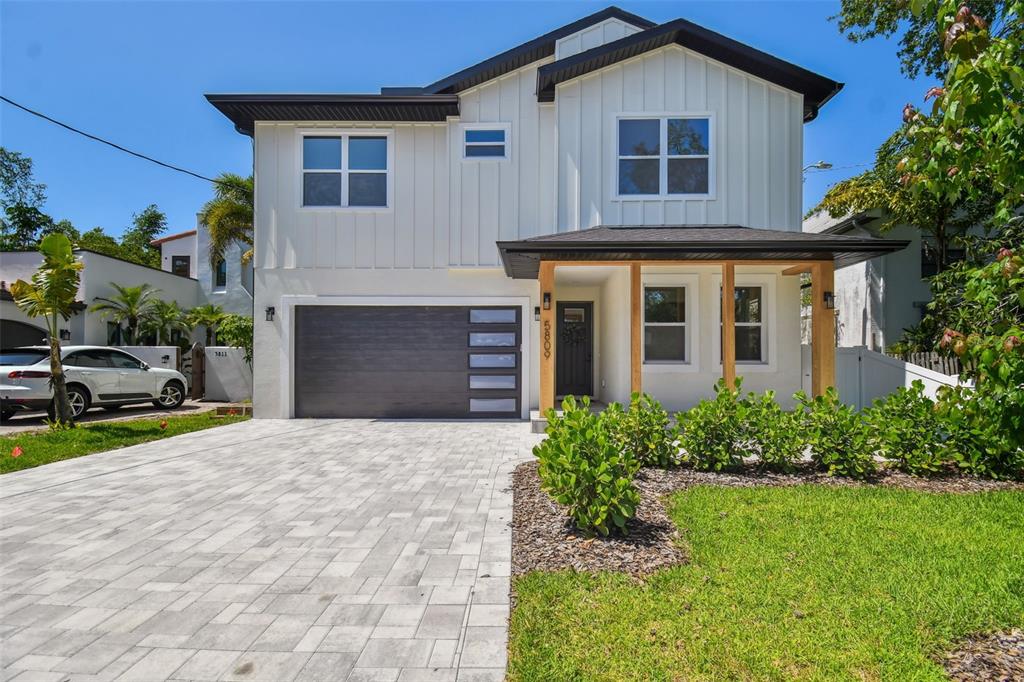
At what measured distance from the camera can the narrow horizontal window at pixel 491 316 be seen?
1041 cm

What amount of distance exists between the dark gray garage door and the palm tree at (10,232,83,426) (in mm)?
3802

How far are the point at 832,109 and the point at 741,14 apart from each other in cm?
264

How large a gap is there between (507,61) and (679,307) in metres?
5.93

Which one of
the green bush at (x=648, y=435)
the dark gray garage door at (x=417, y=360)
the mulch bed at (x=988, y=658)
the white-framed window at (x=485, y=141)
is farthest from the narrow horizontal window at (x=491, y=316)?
the mulch bed at (x=988, y=658)

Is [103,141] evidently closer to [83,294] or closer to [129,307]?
[83,294]

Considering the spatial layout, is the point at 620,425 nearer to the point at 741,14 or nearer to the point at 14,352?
the point at 741,14

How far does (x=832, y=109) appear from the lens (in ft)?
33.4

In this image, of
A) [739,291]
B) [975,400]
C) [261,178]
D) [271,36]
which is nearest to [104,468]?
[261,178]

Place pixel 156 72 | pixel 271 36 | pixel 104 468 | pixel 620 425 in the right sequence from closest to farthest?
pixel 620 425 < pixel 104 468 < pixel 271 36 < pixel 156 72

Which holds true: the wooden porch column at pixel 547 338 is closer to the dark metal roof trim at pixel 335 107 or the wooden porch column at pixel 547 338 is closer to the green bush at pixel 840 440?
the green bush at pixel 840 440

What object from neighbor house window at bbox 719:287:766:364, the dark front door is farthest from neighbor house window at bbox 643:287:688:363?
the dark front door

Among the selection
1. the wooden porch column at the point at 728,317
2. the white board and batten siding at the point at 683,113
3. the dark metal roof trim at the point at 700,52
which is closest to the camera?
the wooden porch column at the point at 728,317

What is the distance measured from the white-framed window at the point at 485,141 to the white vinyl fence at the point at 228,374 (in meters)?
8.36

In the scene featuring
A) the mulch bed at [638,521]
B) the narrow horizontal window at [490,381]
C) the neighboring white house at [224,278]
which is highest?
the neighboring white house at [224,278]
